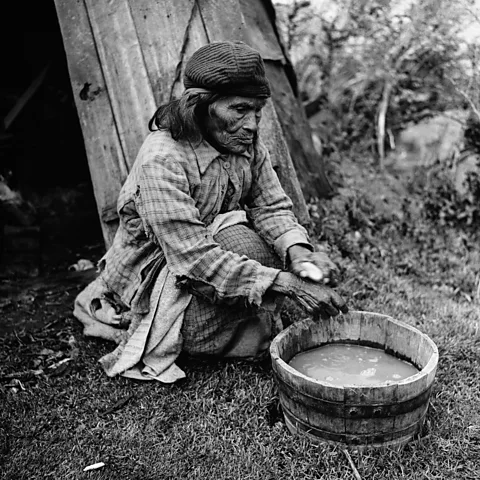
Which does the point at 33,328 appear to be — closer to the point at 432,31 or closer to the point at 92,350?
the point at 92,350

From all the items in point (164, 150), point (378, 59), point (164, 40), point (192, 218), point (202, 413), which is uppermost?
point (164, 40)

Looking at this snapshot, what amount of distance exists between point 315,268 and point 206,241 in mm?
541

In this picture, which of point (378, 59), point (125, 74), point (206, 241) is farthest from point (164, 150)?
point (378, 59)

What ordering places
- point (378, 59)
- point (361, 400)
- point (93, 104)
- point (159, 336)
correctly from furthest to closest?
point (378, 59) < point (93, 104) < point (159, 336) < point (361, 400)

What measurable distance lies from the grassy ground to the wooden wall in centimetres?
85

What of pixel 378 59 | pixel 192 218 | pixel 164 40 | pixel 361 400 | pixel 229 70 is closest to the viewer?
pixel 361 400

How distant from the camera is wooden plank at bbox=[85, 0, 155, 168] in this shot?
13.4 ft

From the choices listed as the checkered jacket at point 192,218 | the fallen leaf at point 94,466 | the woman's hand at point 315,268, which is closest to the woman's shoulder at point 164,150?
the checkered jacket at point 192,218

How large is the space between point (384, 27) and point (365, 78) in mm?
558

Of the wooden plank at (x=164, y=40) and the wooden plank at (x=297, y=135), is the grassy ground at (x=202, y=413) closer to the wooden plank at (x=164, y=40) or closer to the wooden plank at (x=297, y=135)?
the wooden plank at (x=297, y=135)

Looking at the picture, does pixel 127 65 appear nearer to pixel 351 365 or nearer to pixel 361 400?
pixel 351 365

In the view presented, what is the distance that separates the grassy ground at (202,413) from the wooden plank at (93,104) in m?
0.85

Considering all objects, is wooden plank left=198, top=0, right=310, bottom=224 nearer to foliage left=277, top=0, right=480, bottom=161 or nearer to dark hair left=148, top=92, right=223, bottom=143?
dark hair left=148, top=92, right=223, bottom=143

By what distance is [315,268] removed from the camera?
2.99 metres
